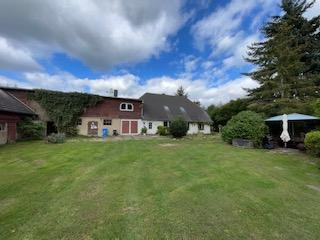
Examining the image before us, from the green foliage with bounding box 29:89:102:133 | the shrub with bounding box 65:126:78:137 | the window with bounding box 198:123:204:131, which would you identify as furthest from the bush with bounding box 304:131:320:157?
the window with bounding box 198:123:204:131

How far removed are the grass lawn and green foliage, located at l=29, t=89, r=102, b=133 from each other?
14006 mm

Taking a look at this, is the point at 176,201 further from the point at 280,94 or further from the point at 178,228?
the point at 280,94

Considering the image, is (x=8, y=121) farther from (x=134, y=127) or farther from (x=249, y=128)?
(x=249, y=128)

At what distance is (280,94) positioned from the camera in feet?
68.1

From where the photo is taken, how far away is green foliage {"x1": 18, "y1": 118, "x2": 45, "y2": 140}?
17.0 metres

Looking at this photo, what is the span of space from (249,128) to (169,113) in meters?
16.0

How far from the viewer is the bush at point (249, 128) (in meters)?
14.1

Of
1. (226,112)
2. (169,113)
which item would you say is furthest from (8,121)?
(226,112)

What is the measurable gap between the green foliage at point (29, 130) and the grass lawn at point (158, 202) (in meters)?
10.3

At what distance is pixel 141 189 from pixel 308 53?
2575 cm

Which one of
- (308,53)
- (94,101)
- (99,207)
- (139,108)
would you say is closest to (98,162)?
(99,207)

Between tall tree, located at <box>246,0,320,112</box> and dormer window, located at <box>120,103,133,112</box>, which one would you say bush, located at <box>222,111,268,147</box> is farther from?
dormer window, located at <box>120,103,133,112</box>

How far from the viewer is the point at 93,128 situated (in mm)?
23312

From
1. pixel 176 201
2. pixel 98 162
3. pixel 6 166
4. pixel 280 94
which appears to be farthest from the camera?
pixel 280 94
